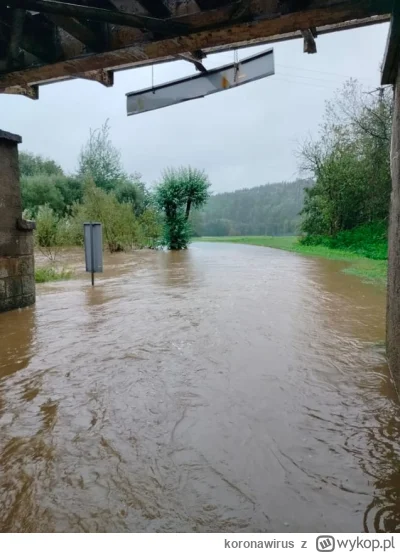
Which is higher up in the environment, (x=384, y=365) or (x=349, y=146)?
(x=349, y=146)

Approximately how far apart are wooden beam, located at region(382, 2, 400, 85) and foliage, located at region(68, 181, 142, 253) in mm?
15557

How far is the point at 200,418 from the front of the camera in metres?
2.56

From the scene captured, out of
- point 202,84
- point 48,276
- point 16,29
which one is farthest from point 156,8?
point 48,276

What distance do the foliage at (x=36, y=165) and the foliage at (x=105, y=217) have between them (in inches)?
545

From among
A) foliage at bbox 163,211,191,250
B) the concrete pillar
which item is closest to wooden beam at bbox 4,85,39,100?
the concrete pillar

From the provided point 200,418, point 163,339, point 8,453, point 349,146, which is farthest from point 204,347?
point 349,146

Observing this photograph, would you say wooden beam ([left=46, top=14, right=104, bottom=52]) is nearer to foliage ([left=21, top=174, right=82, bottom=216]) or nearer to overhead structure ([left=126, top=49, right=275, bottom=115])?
overhead structure ([left=126, top=49, right=275, bottom=115])

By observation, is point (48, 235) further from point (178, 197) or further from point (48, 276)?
point (178, 197)

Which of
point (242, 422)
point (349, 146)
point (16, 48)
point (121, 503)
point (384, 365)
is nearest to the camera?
point (121, 503)

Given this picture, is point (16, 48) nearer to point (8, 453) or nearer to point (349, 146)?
point (8, 453)

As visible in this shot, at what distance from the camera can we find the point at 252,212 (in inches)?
2435

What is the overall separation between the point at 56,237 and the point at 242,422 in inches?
577

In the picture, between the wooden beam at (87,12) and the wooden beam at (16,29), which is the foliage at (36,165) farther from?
the wooden beam at (87,12)

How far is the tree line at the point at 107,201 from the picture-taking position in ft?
58.0
